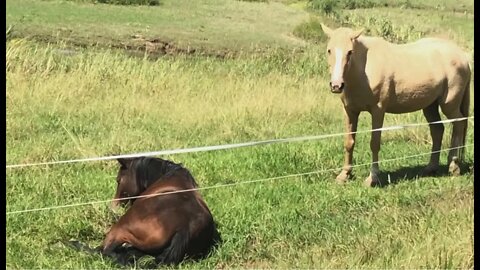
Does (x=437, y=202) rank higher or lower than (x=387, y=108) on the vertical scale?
lower

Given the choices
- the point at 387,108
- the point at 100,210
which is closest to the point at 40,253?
the point at 100,210

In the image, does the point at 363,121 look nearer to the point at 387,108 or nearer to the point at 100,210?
the point at 387,108

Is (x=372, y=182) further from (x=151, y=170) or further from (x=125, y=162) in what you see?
(x=125, y=162)

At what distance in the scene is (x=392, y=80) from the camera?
6.23 meters

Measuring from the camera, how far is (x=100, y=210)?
4.87 m

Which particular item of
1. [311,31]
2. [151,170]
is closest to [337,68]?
[151,170]

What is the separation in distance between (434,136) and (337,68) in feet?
6.72

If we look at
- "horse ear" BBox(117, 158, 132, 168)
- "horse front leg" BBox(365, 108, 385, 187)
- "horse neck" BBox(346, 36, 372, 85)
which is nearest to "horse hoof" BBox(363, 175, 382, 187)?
"horse front leg" BBox(365, 108, 385, 187)

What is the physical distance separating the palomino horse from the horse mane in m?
1.44

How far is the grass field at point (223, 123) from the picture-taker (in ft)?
15.6

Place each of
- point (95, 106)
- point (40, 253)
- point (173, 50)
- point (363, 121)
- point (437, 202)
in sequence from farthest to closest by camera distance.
A: point (363, 121) < point (173, 50) < point (95, 106) < point (437, 202) < point (40, 253)

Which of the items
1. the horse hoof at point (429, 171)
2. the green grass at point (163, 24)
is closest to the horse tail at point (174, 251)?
the green grass at point (163, 24)

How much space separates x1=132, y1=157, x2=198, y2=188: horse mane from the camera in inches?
191

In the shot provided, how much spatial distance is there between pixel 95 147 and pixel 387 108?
259 centimetres
